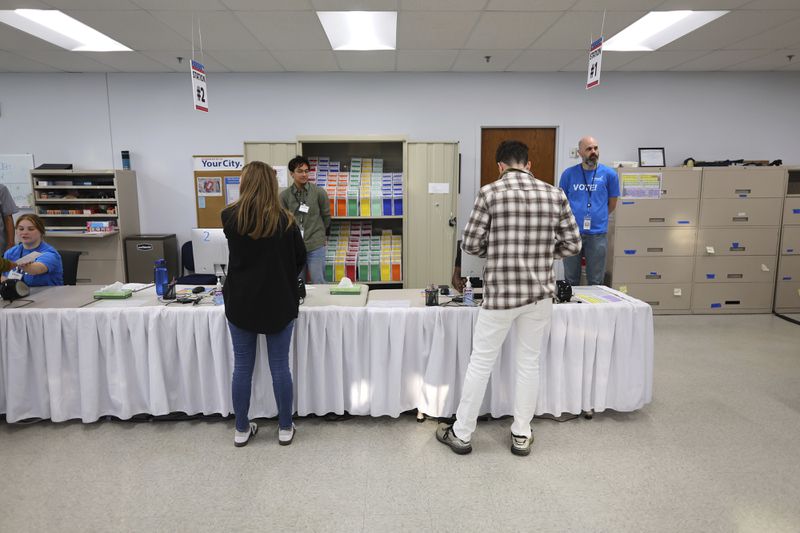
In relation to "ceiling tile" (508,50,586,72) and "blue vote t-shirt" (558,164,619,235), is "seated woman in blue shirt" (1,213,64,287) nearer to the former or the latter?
"blue vote t-shirt" (558,164,619,235)

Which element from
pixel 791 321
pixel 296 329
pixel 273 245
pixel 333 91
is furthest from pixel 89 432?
pixel 791 321

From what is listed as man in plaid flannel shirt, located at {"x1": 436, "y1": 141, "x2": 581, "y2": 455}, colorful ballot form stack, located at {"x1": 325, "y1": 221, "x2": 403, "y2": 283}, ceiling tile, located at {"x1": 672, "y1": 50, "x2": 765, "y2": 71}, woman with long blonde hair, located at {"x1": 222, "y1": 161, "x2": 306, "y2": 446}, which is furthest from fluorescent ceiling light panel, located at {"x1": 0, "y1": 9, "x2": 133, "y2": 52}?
ceiling tile, located at {"x1": 672, "y1": 50, "x2": 765, "y2": 71}

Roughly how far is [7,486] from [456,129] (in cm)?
519

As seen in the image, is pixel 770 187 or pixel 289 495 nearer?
pixel 289 495

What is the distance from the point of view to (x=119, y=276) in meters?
5.52

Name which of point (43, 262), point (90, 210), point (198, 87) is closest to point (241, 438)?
point (43, 262)

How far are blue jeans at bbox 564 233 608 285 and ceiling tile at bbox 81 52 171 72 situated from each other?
479cm

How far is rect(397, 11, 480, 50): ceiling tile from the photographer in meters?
3.76

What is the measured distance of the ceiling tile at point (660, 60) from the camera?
4.86 metres

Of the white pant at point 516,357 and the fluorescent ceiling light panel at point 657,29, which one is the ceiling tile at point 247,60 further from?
the white pant at point 516,357

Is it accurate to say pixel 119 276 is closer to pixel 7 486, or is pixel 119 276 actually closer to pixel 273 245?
pixel 7 486

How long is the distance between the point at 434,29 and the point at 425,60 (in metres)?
1.02

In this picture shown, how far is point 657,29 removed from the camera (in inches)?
180

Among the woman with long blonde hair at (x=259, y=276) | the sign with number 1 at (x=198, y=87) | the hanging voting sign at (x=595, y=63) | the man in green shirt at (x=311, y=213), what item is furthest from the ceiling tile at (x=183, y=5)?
the hanging voting sign at (x=595, y=63)
